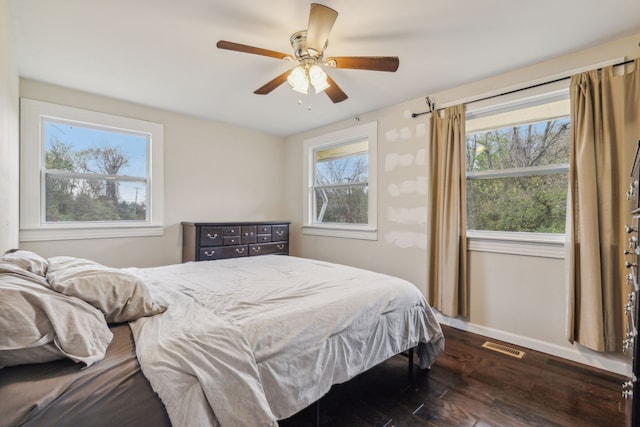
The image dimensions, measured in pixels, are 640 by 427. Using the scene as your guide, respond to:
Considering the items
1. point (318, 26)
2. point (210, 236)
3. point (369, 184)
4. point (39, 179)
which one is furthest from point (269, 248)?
point (318, 26)

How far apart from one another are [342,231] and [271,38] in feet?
8.29

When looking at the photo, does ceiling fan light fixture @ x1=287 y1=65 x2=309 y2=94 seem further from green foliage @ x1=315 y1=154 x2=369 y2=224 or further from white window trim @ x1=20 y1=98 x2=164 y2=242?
white window trim @ x1=20 y1=98 x2=164 y2=242

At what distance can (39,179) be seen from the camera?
2.96m

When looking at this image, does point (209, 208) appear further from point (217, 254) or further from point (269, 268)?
point (269, 268)

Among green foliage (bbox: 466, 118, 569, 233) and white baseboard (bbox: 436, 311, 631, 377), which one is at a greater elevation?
green foliage (bbox: 466, 118, 569, 233)

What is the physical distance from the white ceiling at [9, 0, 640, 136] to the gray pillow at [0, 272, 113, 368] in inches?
69.1

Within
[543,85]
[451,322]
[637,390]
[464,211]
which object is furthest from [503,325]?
[543,85]

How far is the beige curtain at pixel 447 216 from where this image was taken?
2875 mm

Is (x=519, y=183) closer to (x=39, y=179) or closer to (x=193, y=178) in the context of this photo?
(x=193, y=178)

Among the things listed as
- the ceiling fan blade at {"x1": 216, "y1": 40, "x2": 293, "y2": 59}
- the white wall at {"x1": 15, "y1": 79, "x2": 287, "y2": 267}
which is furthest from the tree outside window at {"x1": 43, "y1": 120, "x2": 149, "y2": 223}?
the ceiling fan blade at {"x1": 216, "y1": 40, "x2": 293, "y2": 59}

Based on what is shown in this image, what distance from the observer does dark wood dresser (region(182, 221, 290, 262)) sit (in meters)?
3.59

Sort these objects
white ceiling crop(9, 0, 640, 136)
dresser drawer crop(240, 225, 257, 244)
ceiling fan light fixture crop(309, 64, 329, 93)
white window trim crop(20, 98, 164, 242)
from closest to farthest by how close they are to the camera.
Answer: white ceiling crop(9, 0, 640, 136) → ceiling fan light fixture crop(309, 64, 329, 93) → white window trim crop(20, 98, 164, 242) → dresser drawer crop(240, 225, 257, 244)

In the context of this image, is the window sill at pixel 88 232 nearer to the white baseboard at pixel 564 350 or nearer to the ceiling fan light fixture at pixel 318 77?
the ceiling fan light fixture at pixel 318 77

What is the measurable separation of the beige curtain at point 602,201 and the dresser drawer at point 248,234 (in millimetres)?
3340
